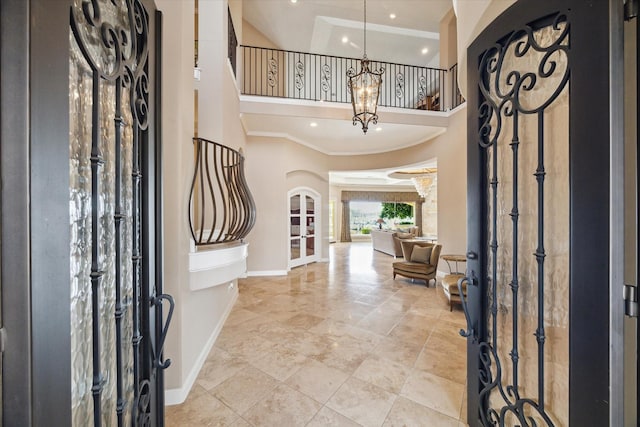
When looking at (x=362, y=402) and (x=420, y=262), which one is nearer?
(x=362, y=402)

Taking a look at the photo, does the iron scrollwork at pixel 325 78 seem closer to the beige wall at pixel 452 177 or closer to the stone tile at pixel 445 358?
the beige wall at pixel 452 177

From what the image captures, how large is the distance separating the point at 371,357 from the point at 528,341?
1586 mm

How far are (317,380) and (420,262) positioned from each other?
12.1 ft

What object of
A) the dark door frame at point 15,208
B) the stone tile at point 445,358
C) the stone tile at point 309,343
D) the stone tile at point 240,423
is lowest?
the stone tile at point 445,358

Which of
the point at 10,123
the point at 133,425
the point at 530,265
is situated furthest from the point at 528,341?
the point at 10,123

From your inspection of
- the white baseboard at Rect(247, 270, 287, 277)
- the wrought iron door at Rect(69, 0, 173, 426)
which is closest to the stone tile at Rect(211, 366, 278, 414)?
the wrought iron door at Rect(69, 0, 173, 426)

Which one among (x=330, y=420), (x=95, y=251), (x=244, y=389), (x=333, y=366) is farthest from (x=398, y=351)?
(x=95, y=251)

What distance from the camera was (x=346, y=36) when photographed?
652 centimetres

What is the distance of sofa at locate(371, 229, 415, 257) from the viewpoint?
8.40m

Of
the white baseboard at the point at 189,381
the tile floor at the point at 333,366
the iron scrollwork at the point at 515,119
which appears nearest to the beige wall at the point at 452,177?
the tile floor at the point at 333,366

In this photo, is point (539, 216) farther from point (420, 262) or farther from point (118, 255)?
point (420, 262)

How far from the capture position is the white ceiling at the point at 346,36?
5379 mm

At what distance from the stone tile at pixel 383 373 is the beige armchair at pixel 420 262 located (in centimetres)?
284

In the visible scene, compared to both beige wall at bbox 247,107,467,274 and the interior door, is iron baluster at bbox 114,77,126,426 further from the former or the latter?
the interior door
